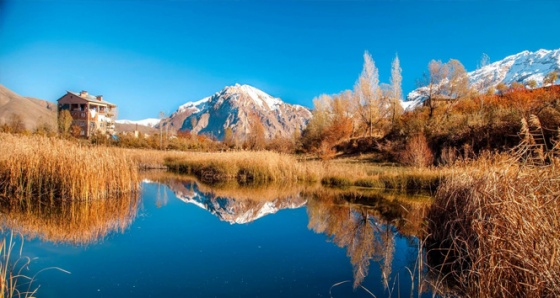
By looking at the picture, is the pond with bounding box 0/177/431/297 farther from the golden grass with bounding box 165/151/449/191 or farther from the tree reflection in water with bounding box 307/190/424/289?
the golden grass with bounding box 165/151/449/191

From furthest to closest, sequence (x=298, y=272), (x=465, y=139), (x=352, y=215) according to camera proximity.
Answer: (x=465, y=139)
(x=352, y=215)
(x=298, y=272)

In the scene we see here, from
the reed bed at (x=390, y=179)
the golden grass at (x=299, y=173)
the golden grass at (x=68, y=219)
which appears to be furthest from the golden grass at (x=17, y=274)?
the reed bed at (x=390, y=179)

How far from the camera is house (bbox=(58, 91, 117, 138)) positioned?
47594 millimetres

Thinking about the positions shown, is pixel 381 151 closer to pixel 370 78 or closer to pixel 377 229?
pixel 370 78

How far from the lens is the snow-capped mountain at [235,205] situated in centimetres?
838

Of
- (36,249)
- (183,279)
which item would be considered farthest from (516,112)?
(36,249)

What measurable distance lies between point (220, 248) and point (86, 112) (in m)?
50.5

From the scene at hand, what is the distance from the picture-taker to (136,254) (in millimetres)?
5031

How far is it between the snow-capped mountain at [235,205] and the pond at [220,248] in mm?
56

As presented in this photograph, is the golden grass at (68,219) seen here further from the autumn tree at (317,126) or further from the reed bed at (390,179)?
the autumn tree at (317,126)

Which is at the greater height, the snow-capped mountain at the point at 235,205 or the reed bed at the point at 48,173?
the reed bed at the point at 48,173

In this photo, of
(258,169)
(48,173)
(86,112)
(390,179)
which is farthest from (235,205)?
(86,112)

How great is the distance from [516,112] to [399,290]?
59.0 ft

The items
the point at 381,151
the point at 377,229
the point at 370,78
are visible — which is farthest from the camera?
the point at 370,78
